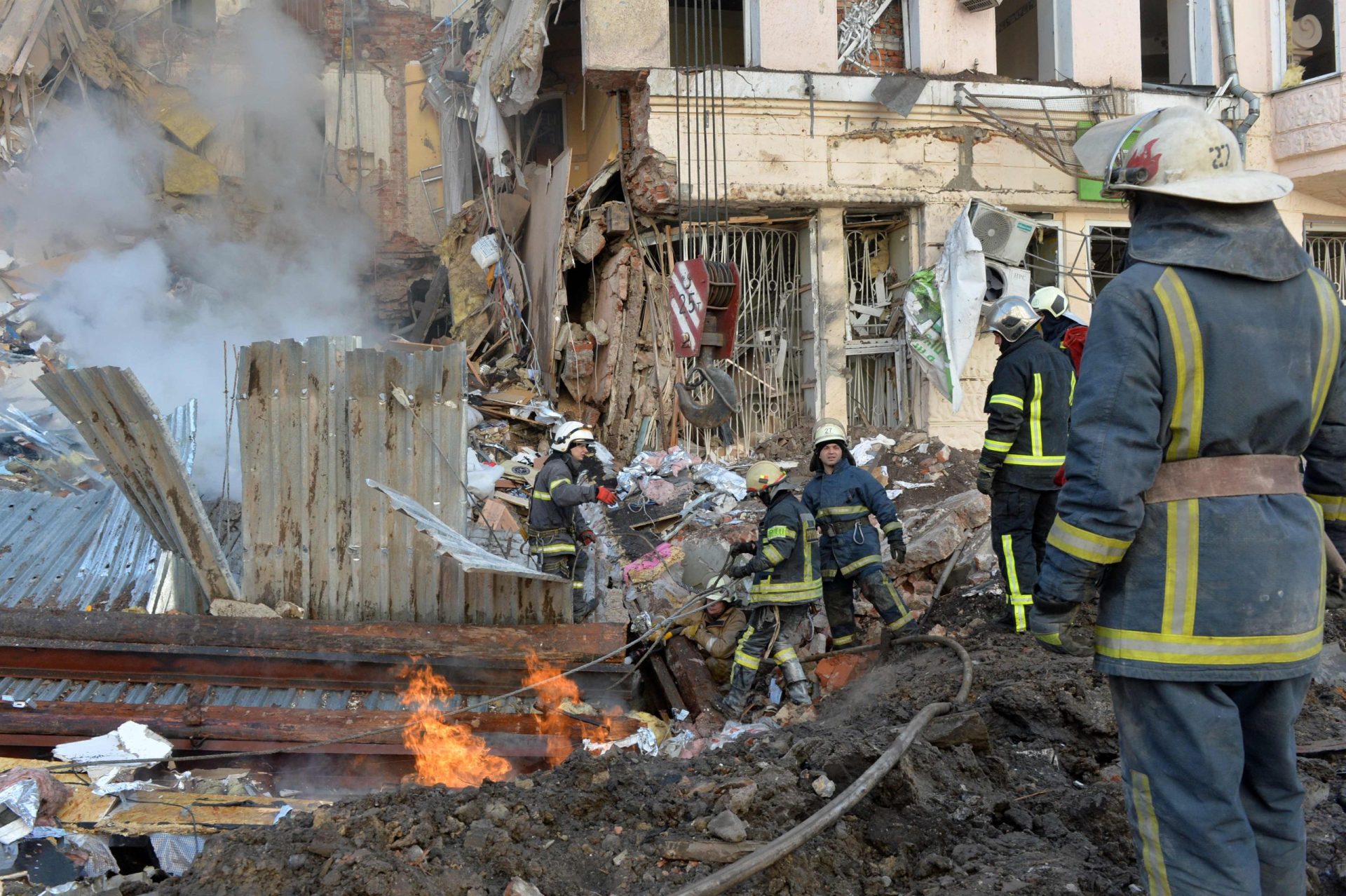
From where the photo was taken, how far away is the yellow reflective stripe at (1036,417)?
19.3 ft

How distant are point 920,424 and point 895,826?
27.3ft

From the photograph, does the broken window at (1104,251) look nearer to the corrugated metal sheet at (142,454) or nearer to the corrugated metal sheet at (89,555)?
the corrugated metal sheet at (142,454)

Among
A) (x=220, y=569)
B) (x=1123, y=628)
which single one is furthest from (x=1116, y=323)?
(x=220, y=569)

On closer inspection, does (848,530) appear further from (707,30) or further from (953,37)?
(707,30)

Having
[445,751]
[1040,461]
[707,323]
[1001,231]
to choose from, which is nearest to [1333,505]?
[1040,461]

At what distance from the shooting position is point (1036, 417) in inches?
233

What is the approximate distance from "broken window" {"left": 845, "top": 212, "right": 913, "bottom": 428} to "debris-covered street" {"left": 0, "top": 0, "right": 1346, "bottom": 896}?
0.06 meters

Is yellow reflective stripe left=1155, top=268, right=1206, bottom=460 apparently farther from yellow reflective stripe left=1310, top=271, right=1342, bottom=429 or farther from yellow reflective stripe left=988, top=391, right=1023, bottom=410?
yellow reflective stripe left=988, top=391, right=1023, bottom=410

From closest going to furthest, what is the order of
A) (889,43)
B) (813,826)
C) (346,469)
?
(813,826) → (346,469) → (889,43)

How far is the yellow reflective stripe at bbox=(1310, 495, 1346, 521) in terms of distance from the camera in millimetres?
2658

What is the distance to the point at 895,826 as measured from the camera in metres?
3.34

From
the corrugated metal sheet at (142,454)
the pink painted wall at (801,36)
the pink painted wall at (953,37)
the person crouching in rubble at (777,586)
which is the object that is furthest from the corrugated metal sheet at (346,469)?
the pink painted wall at (953,37)

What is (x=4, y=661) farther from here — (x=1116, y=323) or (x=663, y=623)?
(x=1116, y=323)

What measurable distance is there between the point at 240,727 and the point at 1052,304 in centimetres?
537
